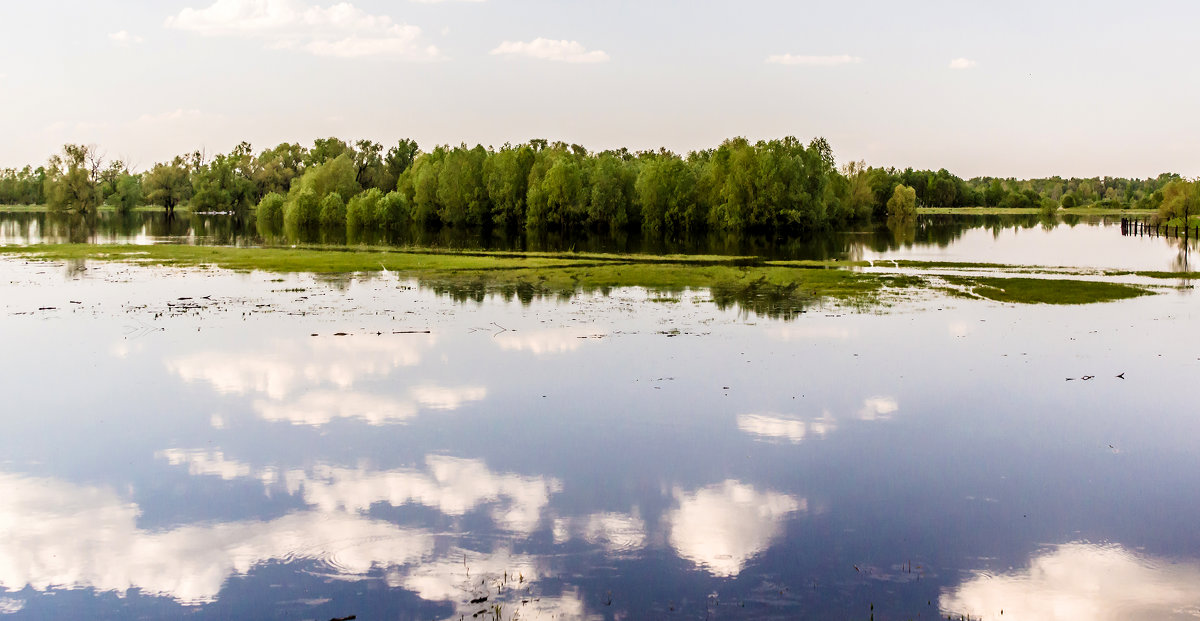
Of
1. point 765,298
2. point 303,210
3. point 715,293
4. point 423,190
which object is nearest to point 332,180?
point 423,190

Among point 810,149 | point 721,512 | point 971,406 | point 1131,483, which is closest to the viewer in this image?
point 721,512

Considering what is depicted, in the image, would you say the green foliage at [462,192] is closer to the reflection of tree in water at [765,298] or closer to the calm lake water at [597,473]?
the reflection of tree in water at [765,298]

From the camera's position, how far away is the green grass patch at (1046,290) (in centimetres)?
4006

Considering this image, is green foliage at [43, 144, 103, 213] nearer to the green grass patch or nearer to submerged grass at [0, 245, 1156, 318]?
submerged grass at [0, 245, 1156, 318]

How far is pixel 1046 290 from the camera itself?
43.5 meters

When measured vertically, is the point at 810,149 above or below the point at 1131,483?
above

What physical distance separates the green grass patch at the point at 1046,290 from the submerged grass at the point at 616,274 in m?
0.04

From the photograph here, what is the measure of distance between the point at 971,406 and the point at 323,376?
579 inches

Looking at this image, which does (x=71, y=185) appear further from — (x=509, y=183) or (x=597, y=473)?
(x=597, y=473)

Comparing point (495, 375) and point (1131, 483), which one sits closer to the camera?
point (1131, 483)

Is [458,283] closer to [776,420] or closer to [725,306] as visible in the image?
[725,306]

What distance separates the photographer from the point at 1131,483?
15.8 m

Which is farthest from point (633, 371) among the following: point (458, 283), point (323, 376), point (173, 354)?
point (458, 283)

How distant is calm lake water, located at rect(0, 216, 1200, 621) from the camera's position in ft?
38.1
